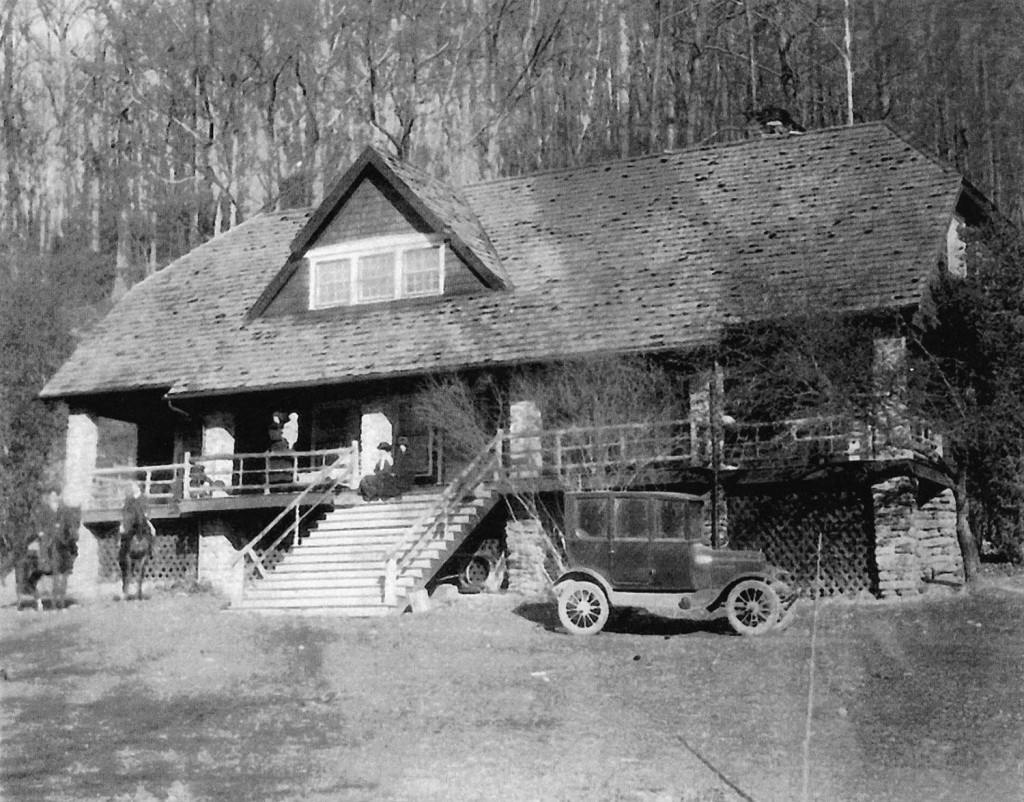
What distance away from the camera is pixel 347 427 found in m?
27.8

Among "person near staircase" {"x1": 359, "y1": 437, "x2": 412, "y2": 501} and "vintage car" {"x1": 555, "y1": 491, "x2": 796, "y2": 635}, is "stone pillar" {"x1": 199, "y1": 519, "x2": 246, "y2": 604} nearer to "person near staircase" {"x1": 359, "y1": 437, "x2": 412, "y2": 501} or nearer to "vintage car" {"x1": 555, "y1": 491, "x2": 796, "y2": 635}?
"person near staircase" {"x1": 359, "y1": 437, "x2": 412, "y2": 501}

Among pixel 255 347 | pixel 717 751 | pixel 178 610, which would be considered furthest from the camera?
pixel 255 347

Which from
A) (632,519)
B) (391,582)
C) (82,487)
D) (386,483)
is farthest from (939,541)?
(82,487)

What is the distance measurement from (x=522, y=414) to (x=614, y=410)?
227 cm

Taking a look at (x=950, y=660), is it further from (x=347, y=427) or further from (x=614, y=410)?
(x=347, y=427)

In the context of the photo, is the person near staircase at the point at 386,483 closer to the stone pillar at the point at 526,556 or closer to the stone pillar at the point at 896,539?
the stone pillar at the point at 526,556

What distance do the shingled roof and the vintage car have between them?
5865mm

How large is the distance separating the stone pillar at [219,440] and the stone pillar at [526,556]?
7.25m

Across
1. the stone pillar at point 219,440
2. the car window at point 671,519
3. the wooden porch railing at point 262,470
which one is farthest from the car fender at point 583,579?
the stone pillar at point 219,440

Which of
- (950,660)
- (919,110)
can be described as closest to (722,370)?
(950,660)

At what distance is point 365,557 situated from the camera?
2152 centimetres

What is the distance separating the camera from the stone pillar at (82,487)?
2741 cm

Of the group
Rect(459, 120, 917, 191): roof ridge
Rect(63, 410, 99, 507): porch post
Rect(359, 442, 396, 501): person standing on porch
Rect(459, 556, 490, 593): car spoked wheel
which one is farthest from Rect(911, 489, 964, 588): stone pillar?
Rect(63, 410, 99, 507): porch post

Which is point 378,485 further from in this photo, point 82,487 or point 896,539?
point 896,539
